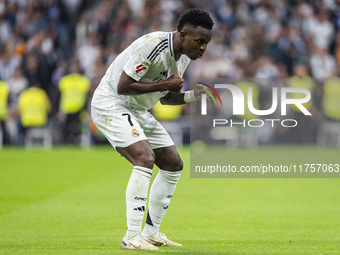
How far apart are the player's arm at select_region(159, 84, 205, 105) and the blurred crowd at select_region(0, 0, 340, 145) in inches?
595

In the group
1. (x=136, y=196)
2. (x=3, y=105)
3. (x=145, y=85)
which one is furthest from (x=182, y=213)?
(x=3, y=105)

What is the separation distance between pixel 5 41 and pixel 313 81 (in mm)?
11432

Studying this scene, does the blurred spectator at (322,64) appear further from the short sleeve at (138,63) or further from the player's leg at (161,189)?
the short sleeve at (138,63)

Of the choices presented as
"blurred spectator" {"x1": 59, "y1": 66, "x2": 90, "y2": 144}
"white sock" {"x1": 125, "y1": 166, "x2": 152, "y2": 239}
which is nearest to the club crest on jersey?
"white sock" {"x1": 125, "y1": 166, "x2": 152, "y2": 239}

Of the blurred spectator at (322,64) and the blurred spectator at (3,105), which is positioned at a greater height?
the blurred spectator at (322,64)

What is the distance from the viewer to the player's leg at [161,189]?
7.38m

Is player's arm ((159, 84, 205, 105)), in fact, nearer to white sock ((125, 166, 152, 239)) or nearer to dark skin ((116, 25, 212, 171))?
dark skin ((116, 25, 212, 171))

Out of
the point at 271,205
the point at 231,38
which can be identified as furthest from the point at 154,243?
the point at 231,38

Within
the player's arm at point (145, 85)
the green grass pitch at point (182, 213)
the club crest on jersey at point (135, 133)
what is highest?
the player's arm at point (145, 85)

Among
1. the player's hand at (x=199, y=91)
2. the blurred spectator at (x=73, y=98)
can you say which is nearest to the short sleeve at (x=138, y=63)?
the player's hand at (x=199, y=91)

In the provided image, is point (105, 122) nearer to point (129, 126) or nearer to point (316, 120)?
point (129, 126)

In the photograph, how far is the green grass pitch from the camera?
725cm

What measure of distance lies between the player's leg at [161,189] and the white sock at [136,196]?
0.59 meters

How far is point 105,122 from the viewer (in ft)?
23.6
